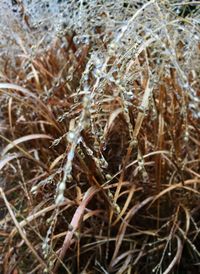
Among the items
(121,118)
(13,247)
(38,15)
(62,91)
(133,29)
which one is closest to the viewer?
(133,29)

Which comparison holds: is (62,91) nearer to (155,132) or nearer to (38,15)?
(38,15)

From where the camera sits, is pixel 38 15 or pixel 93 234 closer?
pixel 93 234

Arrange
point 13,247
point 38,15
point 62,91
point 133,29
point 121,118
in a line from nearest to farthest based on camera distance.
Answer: point 133,29
point 13,247
point 121,118
point 62,91
point 38,15

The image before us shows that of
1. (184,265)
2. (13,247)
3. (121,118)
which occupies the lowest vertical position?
(184,265)

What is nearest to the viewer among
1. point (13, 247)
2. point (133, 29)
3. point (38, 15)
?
point (133, 29)

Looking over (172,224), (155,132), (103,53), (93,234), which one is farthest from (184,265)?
(103,53)

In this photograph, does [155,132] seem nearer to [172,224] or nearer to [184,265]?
[172,224]

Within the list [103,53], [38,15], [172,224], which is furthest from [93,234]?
[38,15]

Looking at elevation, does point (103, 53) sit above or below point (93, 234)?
above

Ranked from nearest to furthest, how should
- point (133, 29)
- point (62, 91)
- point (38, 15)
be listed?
point (133, 29)
point (62, 91)
point (38, 15)
